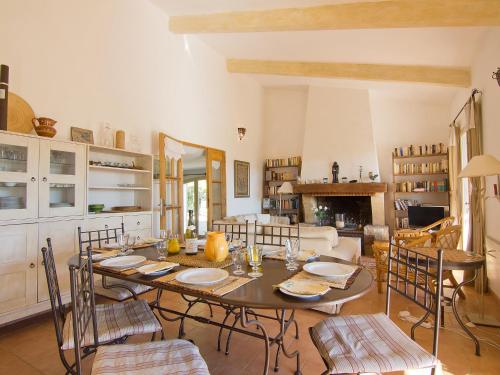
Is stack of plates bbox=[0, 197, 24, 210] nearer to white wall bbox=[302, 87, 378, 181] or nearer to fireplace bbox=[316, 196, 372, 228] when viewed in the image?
white wall bbox=[302, 87, 378, 181]

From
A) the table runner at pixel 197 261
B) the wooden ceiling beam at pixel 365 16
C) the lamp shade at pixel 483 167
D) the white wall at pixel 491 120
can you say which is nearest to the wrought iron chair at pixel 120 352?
the table runner at pixel 197 261

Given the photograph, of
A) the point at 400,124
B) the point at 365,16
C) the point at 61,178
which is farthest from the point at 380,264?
the point at 400,124

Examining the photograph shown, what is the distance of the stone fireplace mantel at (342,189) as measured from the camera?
6.10 m

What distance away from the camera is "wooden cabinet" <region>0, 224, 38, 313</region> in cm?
247

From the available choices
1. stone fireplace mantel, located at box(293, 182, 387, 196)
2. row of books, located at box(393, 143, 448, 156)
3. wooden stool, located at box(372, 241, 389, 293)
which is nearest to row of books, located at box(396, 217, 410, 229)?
stone fireplace mantel, located at box(293, 182, 387, 196)

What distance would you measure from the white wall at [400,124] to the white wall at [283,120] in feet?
5.74

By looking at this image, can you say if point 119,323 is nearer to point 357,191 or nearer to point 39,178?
point 39,178

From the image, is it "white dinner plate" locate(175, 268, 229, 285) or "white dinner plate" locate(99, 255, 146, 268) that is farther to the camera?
"white dinner plate" locate(99, 255, 146, 268)

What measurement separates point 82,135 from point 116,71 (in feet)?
3.50

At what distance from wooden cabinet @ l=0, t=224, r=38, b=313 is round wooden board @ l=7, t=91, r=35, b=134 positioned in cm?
100

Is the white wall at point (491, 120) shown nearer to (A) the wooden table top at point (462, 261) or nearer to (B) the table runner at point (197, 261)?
(A) the wooden table top at point (462, 261)

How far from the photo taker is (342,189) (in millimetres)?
6371

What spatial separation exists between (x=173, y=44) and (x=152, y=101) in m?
1.17

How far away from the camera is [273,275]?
1.60 meters
